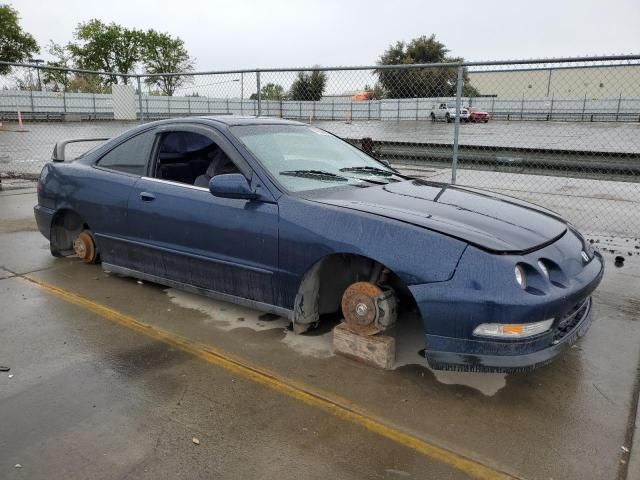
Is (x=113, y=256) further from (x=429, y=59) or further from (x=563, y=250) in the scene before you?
(x=429, y=59)

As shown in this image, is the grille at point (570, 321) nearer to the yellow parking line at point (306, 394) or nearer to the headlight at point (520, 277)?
the headlight at point (520, 277)

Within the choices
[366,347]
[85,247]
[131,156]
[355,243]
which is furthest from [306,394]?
[85,247]

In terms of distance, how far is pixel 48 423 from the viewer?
281cm

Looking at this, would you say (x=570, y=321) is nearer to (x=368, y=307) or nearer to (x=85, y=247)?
(x=368, y=307)

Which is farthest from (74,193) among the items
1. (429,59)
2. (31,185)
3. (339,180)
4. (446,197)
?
(429,59)

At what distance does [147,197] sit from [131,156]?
1.85 ft

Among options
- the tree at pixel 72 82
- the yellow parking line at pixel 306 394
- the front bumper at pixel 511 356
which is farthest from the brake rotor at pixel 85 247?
the tree at pixel 72 82

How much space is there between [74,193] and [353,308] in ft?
10.0

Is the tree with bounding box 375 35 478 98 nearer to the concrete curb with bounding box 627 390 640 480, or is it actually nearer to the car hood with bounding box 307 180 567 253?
the car hood with bounding box 307 180 567 253

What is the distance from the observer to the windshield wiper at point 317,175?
12.7 ft

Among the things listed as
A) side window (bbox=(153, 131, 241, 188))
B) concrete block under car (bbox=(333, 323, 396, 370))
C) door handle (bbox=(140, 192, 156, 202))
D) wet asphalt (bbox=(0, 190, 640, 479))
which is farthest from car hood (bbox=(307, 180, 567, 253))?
door handle (bbox=(140, 192, 156, 202))

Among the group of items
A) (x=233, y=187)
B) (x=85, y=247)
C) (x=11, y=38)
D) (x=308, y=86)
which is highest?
(x=11, y=38)

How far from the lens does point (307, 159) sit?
4152 millimetres

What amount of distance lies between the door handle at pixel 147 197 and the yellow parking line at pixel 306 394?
92 centimetres
